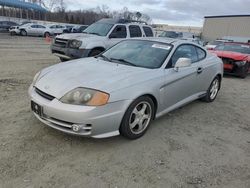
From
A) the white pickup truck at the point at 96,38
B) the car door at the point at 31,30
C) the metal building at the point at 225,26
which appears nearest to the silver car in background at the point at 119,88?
the white pickup truck at the point at 96,38

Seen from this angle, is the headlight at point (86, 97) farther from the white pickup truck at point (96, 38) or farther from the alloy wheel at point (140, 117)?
the white pickup truck at point (96, 38)

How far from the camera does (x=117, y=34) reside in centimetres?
957

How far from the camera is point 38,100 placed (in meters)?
3.54

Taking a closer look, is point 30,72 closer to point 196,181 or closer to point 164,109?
point 164,109

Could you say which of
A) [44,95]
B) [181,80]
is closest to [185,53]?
[181,80]

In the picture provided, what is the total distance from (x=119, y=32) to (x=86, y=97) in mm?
6750

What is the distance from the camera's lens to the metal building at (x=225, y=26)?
45438 mm

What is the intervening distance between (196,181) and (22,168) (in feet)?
6.79

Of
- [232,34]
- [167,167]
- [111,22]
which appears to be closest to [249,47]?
[111,22]

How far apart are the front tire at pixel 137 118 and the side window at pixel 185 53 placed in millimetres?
1051

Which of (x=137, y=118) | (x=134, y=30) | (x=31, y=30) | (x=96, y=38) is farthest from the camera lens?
(x=31, y=30)

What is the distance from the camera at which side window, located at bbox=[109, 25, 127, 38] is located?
9.48 metres

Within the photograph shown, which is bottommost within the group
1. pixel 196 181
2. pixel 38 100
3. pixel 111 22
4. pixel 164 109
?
pixel 196 181

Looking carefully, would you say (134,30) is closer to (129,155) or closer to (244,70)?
(244,70)
